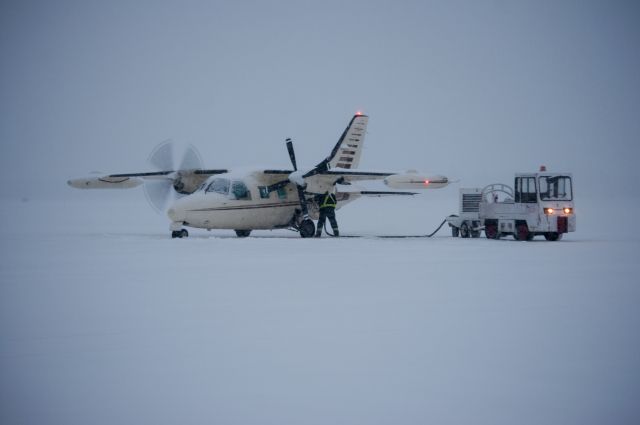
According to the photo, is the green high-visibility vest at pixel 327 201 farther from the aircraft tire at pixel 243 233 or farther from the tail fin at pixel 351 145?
the aircraft tire at pixel 243 233

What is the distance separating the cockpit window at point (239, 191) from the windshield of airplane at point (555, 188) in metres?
10.8

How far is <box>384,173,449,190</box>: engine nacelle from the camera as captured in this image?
24.8m

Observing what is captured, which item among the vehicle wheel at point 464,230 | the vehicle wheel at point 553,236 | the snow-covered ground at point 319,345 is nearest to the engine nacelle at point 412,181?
the vehicle wheel at point 464,230

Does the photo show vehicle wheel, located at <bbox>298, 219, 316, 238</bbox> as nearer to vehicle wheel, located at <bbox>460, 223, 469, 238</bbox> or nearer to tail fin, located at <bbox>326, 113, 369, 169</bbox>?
tail fin, located at <bbox>326, 113, 369, 169</bbox>

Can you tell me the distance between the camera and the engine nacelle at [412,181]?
976 inches

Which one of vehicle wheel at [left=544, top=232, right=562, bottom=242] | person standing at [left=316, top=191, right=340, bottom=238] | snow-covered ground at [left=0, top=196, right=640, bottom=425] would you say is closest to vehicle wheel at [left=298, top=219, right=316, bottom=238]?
person standing at [left=316, top=191, right=340, bottom=238]

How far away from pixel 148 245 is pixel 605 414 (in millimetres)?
18164

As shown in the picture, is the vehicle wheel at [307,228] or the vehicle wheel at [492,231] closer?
the vehicle wheel at [492,231]

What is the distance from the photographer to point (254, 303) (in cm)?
1077

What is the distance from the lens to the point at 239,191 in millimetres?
26344

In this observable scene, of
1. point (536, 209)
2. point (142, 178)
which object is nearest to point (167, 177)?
point (142, 178)

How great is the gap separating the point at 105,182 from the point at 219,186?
749cm

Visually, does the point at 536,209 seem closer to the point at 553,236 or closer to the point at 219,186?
the point at 553,236

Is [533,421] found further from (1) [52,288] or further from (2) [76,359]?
(1) [52,288]
